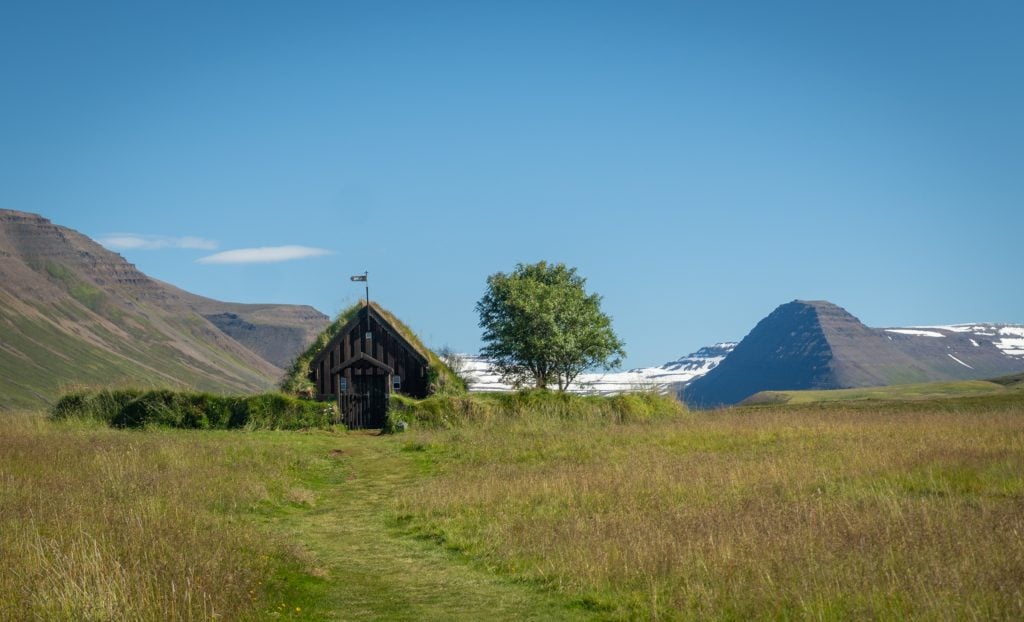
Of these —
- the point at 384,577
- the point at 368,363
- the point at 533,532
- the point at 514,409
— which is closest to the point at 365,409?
the point at 368,363

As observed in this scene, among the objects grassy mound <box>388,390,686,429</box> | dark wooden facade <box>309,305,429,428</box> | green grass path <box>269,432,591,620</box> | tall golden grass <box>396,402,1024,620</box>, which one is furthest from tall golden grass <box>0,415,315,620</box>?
dark wooden facade <box>309,305,429,428</box>

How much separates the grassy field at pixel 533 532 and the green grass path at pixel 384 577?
0.06m

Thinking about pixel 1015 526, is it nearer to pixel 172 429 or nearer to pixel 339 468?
pixel 339 468

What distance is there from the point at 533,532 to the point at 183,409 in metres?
30.5

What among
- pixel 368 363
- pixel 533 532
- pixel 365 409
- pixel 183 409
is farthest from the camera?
pixel 368 363

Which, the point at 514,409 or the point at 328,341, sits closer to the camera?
the point at 514,409

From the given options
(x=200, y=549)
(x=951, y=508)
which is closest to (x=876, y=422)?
(x=951, y=508)

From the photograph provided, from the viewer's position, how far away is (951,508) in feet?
47.8

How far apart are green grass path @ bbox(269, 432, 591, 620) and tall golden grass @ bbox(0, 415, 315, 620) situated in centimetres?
103

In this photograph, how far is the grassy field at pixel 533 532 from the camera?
Answer: 1070 cm

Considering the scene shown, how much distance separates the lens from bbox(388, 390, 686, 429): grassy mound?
130 feet

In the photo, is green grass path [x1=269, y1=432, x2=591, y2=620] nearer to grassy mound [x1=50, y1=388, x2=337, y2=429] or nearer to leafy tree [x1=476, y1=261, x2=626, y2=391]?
grassy mound [x1=50, y1=388, x2=337, y2=429]

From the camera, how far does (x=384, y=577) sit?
13961 millimetres

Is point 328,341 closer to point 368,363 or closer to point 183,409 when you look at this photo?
point 368,363
